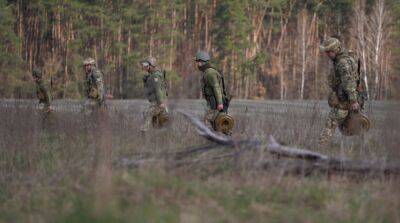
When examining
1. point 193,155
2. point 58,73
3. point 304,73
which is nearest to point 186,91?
point 193,155

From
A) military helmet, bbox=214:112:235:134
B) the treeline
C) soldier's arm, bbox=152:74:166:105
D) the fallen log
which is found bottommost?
the fallen log

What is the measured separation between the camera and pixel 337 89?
30.9 ft

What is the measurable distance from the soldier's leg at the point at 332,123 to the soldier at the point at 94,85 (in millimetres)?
4072

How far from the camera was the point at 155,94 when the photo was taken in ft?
36.4

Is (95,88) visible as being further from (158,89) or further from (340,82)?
(340,82)

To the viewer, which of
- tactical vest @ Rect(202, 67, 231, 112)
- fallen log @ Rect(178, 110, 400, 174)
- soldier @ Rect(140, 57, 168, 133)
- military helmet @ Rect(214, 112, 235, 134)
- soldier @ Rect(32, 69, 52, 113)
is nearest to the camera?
fallen log @ Rect(178, 110, 400, 174)

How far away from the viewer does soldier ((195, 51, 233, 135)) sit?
984 centimetres

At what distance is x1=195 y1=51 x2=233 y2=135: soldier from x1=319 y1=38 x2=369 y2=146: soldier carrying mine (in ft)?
4.78

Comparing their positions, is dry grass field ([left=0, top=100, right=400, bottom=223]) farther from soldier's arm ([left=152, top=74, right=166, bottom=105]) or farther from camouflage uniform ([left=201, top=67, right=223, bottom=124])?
soldier's arm ([left=152, top=74, right=166, bottom=105])

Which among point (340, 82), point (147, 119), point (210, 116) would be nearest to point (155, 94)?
point (147, 119)

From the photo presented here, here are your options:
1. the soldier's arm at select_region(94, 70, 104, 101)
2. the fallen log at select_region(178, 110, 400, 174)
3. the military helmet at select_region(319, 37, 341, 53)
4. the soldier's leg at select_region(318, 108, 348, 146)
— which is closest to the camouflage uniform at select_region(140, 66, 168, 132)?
the soldier's arm at select_region(94, 70, 104, 101)

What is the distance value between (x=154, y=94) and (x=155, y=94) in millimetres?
36

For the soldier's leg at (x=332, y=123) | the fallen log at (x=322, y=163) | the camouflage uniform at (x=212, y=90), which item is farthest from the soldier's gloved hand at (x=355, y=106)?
the fallen log at (x=322, y=163)

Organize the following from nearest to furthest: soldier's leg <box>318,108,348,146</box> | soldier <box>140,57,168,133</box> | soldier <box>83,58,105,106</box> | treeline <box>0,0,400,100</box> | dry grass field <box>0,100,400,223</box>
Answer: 1. dry grass field <box>0,100,400,223</box>
2. soldier's leg <box>318,108,348,146</box>
3. soldier <box>140,57,168,133</box>
4. soldier <box>83,58,105,106</box>
5. treeline <box>0,0,400,100</box>
